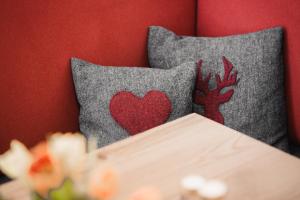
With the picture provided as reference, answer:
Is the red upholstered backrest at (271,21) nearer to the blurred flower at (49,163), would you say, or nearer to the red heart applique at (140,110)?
the red heart applique at (140,110)

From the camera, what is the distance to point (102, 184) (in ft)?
1.75

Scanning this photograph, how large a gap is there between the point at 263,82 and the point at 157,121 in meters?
0.39

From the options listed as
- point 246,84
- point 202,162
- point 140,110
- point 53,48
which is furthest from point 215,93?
point 53,48

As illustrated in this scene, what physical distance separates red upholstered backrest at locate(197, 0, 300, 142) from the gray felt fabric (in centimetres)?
30

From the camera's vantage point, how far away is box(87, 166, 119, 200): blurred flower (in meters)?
0.53

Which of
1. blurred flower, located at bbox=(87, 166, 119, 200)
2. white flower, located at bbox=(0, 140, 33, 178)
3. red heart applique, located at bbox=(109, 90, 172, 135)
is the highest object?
white flower, located at bbox=(0, 140, 33, 178)

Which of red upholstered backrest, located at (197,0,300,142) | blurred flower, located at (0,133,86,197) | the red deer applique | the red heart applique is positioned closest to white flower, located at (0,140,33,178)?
blurred flower, located at (0,133,86,197)

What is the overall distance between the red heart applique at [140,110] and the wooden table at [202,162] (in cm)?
22

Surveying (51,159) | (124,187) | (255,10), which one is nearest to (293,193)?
(124,187)

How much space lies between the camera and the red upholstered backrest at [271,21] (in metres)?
1.30

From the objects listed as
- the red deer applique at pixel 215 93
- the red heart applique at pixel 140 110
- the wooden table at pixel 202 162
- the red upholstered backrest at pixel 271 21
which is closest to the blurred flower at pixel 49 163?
the wooden table at pixel 202 162

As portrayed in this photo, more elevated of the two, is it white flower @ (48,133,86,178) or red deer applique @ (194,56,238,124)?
white flower @ (48,133,86,178)

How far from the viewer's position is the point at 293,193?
797 mm

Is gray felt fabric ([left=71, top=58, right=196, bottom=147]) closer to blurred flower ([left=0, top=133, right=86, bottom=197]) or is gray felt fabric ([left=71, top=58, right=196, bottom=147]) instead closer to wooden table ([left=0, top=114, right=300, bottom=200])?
wooden table ([left=0, top=114, right=300, bottom=200])
